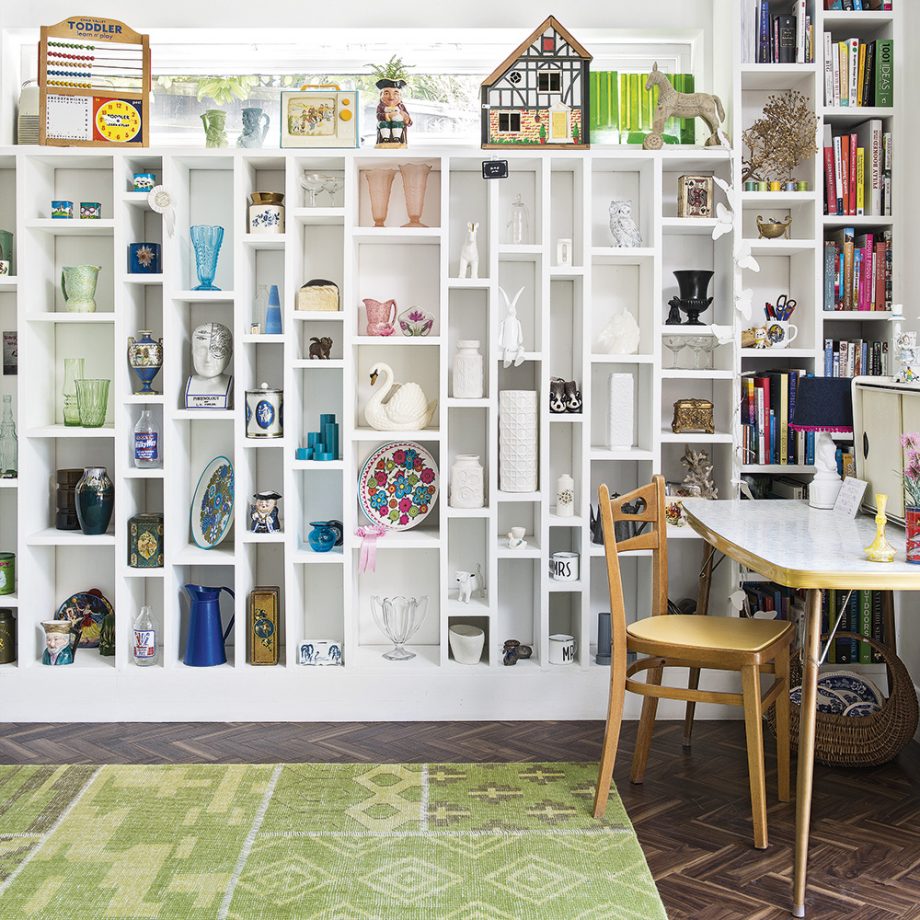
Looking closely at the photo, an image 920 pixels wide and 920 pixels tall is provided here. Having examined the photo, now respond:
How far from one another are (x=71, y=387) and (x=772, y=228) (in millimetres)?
2697

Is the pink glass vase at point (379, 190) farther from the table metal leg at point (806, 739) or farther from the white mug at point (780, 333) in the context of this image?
the table metal leg at point (806, 739)

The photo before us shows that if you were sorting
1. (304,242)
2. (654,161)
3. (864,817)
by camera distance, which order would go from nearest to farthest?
(864,817)
(654,161)
(304,242)

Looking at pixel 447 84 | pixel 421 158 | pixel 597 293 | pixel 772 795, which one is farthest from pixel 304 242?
pixel 772 795

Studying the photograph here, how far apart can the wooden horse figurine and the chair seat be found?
1771 mm

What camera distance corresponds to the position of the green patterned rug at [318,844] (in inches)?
95.5

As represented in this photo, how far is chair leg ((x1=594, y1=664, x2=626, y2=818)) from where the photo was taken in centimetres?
289

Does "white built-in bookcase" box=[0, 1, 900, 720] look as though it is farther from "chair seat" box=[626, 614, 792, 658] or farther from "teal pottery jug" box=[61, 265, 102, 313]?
"chair seat" box=[626, 614, 792, 658]

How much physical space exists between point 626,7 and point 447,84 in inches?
29.5

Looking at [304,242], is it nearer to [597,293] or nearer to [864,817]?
[597,293]

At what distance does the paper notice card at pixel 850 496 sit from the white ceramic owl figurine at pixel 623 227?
1.20 metres

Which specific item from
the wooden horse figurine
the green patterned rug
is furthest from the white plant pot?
the wooden horse figurine

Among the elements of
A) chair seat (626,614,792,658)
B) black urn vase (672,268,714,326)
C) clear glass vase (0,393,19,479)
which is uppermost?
black urn vase (672,268,714,326)

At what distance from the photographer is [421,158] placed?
12.5 feet

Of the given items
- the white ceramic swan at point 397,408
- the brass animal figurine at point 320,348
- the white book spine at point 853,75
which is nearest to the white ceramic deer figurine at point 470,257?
the white ceramic swan at point 397,408
